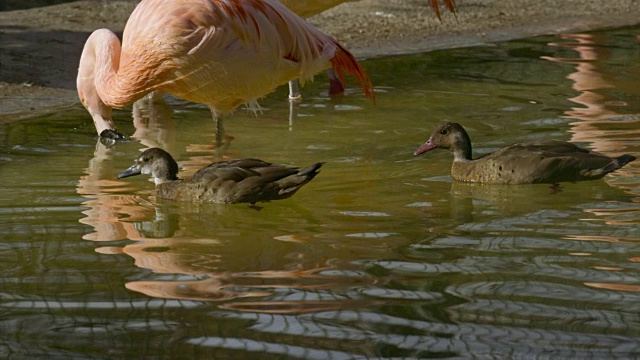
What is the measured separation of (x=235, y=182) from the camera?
5.96 m

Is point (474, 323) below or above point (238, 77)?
below

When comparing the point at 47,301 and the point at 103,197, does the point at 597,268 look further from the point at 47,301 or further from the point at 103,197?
the point at 103,197

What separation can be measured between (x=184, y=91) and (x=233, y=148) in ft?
1.98

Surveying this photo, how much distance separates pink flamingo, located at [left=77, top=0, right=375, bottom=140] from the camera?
6.71 metres

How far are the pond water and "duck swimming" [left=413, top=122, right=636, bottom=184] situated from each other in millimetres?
85

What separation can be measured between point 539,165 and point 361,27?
602 cm

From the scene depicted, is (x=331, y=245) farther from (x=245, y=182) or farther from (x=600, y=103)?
(x=600, y=103)

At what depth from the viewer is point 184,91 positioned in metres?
7.03

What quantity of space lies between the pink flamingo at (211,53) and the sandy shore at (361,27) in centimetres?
198

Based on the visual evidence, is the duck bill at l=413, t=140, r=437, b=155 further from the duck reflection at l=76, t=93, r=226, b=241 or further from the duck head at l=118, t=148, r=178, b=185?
the duck head at l=118, t=148, r=178, b=185

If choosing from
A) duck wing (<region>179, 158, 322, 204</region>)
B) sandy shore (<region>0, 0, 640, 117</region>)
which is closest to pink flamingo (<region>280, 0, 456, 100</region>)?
sandy shore (<region>0, 0, 640, 117</region>)

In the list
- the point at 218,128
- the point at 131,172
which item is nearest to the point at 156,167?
the point at 131,172

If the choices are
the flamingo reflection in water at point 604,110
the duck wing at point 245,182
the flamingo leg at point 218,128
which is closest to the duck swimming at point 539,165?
the flamingo reflection in water at point 604,110

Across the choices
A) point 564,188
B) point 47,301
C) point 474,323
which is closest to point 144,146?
point 564,188
